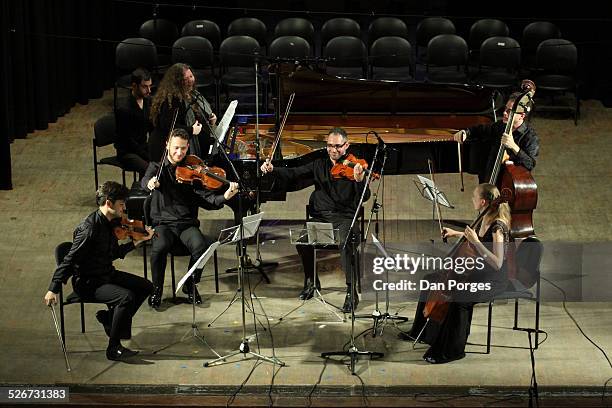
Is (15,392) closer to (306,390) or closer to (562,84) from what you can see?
(306,390)

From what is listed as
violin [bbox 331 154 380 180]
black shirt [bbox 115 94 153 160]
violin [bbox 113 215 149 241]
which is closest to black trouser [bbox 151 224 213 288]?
violin [bbox 113 215 149 241]

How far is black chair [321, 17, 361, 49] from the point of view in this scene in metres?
13.4

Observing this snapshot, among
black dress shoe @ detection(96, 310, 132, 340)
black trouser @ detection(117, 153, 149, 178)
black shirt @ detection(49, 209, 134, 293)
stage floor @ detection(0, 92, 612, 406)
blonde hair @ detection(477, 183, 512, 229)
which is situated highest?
blonde hair @ detection(477, 183, 512, 229)

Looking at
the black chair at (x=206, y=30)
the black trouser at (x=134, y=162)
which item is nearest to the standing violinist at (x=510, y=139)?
the black trouser at (x=134, y=162)

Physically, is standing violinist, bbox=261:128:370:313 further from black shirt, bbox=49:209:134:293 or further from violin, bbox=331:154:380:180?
black shirt, bbox=49:209:134:293

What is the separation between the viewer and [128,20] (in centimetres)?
1445

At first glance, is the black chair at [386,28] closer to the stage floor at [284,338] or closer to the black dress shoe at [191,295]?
the stage floor at [284,338]

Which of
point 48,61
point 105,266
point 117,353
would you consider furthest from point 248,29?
point 117,353

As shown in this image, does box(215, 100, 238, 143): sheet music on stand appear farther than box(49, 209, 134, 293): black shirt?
Yes

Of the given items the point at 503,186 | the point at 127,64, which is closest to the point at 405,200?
the point at 503,186

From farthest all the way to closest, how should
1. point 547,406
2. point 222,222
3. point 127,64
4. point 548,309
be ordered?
point 127,64 < point 222,222 < point 548,309 < point 547,406

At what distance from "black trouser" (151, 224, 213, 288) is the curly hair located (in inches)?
52.0

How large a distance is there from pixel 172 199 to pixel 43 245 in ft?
5.50

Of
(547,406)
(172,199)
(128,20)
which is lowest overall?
(547,406)
